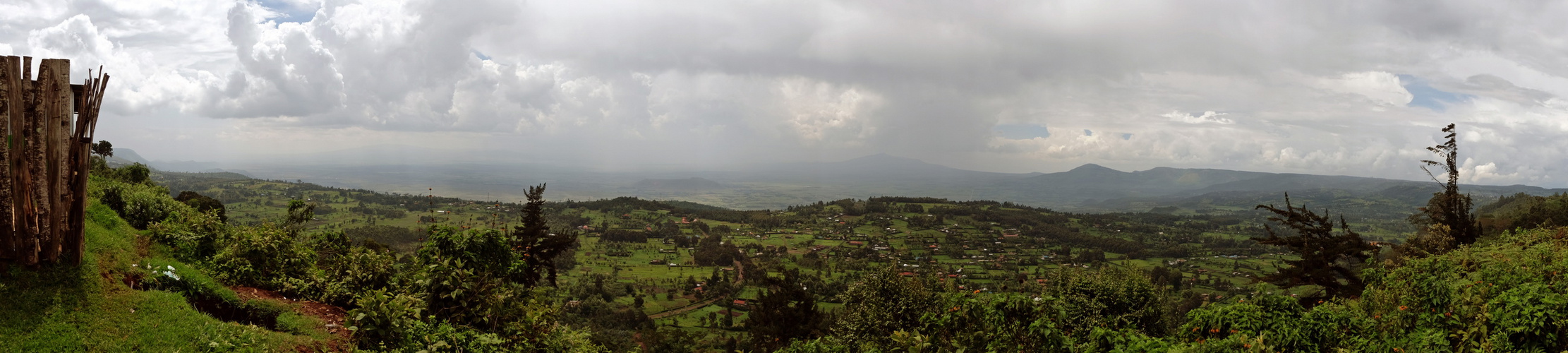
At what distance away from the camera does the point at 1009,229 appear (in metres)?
113

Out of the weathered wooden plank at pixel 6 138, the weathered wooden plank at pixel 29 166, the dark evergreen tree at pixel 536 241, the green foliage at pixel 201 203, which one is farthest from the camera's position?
the green foliage at pixel 201 203

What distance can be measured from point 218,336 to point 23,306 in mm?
1499

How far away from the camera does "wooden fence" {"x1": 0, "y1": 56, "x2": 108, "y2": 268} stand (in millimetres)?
5688

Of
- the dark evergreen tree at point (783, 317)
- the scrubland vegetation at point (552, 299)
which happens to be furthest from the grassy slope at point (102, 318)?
the dark evergreen tree at point (783, 317)

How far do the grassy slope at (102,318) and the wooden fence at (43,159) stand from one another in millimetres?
286

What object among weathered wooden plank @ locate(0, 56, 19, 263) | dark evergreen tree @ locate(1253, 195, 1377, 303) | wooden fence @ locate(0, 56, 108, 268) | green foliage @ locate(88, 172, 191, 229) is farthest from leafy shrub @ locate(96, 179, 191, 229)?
dark evergreen tree @ locate(1253, 195, 1377, 303)

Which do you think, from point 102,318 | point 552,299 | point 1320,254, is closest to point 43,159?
point 102,318

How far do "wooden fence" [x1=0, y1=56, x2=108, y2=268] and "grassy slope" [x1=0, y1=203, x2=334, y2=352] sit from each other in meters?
0.29

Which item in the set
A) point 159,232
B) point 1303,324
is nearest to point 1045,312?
point 1303,324

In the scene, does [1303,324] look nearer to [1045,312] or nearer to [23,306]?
[1045,312]

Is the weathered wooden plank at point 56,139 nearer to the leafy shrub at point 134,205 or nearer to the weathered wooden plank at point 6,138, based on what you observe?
the weathered wooden plank at point 6,138

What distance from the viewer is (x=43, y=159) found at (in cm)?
599

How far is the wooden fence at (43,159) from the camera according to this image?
5.69 metres

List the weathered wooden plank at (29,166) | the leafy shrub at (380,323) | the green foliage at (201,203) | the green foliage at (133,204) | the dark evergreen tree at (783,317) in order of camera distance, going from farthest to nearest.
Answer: the dark evergreen tree at (783,317) → the green foliage at (201,203) → the green foliage at (133,204) → the leafy shrub at (380,323) → the weathered wooden plank at (29,166)
